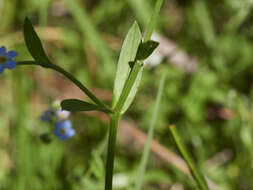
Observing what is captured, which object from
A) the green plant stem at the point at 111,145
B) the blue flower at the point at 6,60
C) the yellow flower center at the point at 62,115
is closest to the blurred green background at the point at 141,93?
the yellow flower center at the point at 62,115

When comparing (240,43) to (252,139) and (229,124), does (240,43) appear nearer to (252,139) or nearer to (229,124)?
(229,124)

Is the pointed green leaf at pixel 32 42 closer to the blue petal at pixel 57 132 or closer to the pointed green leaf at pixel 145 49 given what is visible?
the pointed green leaf at pixel 145 49

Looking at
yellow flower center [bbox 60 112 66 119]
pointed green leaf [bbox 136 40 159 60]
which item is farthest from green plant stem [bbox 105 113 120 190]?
yellow flower center [bbox 60 112 66 119]

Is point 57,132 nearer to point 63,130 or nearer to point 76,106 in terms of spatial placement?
point 63,130

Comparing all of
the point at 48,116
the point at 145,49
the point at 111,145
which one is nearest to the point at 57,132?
the point at 48,116

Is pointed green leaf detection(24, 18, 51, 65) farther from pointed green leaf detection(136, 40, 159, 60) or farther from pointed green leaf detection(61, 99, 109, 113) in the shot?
pointed green leaf detection(136, 40, 159, 60)

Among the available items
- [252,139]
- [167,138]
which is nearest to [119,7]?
[167,138]
